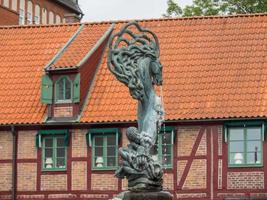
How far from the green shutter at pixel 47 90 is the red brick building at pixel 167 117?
3cm

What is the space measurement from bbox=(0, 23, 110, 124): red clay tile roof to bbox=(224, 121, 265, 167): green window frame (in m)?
5.87

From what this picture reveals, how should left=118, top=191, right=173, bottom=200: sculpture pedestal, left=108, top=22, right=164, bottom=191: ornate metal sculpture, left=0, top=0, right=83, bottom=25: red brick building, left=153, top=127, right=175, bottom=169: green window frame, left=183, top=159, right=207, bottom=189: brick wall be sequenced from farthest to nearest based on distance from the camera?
left=0, top=0, right=83, bottom=25: red brick building
left=153, top=127, right=175, bottom=169: green window frame
left=183, top=159, right=207, bottom=189: brick wall
left=108, top=22, right=164, bottom=191: ornate metal sculpture
left=118, top=191, right=173, bottom=200: sculpture pedestal

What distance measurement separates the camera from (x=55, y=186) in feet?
105

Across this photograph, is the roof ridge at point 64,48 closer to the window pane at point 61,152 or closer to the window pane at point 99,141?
the window pane at point 61,152

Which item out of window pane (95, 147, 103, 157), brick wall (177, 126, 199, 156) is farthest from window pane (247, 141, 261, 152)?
window pane (95, 147, 103, 157)

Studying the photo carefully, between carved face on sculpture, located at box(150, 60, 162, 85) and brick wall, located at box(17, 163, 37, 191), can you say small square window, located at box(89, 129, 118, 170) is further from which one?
carved face on sculpture, located at box(150, 60, 162, 85)

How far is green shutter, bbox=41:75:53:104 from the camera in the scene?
107ft

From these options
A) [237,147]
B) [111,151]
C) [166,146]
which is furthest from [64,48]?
[237,147]

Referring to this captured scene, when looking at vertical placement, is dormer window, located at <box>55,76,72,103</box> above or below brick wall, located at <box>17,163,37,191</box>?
above

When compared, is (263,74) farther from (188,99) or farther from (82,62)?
(82,62)

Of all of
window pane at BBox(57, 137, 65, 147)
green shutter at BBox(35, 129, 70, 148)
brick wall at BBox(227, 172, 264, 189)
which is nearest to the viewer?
brick wall at BBox(227, 172, 264, 189)

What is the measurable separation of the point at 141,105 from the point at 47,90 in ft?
56.6

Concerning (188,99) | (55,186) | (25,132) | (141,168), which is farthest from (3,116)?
(141,168)

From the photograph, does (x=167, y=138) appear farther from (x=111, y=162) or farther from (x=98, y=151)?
(x=98, y=151)
